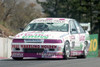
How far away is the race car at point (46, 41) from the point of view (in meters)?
15.0

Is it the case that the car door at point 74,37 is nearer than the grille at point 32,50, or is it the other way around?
the grille at point 32,50

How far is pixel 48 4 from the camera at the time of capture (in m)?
52.2

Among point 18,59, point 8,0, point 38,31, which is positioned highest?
point 8,0

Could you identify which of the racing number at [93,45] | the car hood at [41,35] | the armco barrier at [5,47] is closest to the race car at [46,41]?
the car hood at [41,35]

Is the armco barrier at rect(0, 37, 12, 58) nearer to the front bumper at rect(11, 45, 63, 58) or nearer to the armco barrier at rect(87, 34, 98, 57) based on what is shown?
the armco barrier at rect(87, 34, 98, 57)

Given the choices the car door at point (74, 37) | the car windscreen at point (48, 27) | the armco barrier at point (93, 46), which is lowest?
the armco barrier at point (93, 46)

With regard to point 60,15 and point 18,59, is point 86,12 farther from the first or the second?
point 18,59

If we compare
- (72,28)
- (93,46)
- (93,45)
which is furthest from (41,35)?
(93,46)

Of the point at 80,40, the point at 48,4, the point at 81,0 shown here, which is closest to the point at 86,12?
the point at 81,0

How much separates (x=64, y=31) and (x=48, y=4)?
119 ft

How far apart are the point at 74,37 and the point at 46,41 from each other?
6.40 ft

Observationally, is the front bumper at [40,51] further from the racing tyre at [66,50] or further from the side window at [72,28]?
the side window at [72,28]

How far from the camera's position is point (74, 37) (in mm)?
16594

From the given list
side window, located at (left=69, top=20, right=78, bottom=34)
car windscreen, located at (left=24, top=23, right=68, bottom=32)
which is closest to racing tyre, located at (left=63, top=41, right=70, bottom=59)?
car windscreen, located at (left=24, top=23, right=68, bottom=32)
